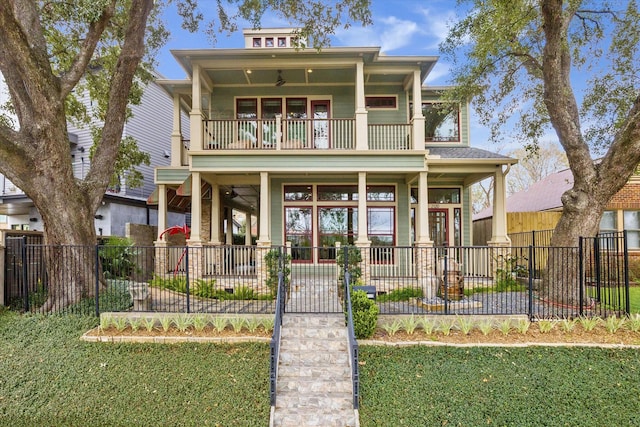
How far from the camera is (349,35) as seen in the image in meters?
10.3

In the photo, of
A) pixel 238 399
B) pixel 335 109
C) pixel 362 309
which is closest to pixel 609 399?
pixel 362 309

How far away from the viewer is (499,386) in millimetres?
5121

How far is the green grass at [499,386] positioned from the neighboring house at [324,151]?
4574mm

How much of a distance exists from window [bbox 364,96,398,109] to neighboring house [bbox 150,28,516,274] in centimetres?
4

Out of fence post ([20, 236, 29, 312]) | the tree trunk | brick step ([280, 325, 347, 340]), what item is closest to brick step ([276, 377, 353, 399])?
brick step ([280, 325, 347, 340])

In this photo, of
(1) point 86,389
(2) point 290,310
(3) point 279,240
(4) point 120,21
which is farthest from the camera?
(3) point 279,240

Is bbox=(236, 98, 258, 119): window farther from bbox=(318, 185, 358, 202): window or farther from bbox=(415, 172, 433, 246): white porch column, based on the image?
bbox=(415, 172, 433, 246): white porch column

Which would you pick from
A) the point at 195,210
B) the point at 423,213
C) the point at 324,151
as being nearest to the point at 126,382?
the point at 195,210

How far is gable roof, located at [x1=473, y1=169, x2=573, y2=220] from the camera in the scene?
A: 15.9 m

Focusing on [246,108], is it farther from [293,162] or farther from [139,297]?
[139,297]

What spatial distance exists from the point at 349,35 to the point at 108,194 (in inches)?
400

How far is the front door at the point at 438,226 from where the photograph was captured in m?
12.4

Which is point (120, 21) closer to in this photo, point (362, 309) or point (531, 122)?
point (362, 309)

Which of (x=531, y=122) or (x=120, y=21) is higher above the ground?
(x=120, y=21)
